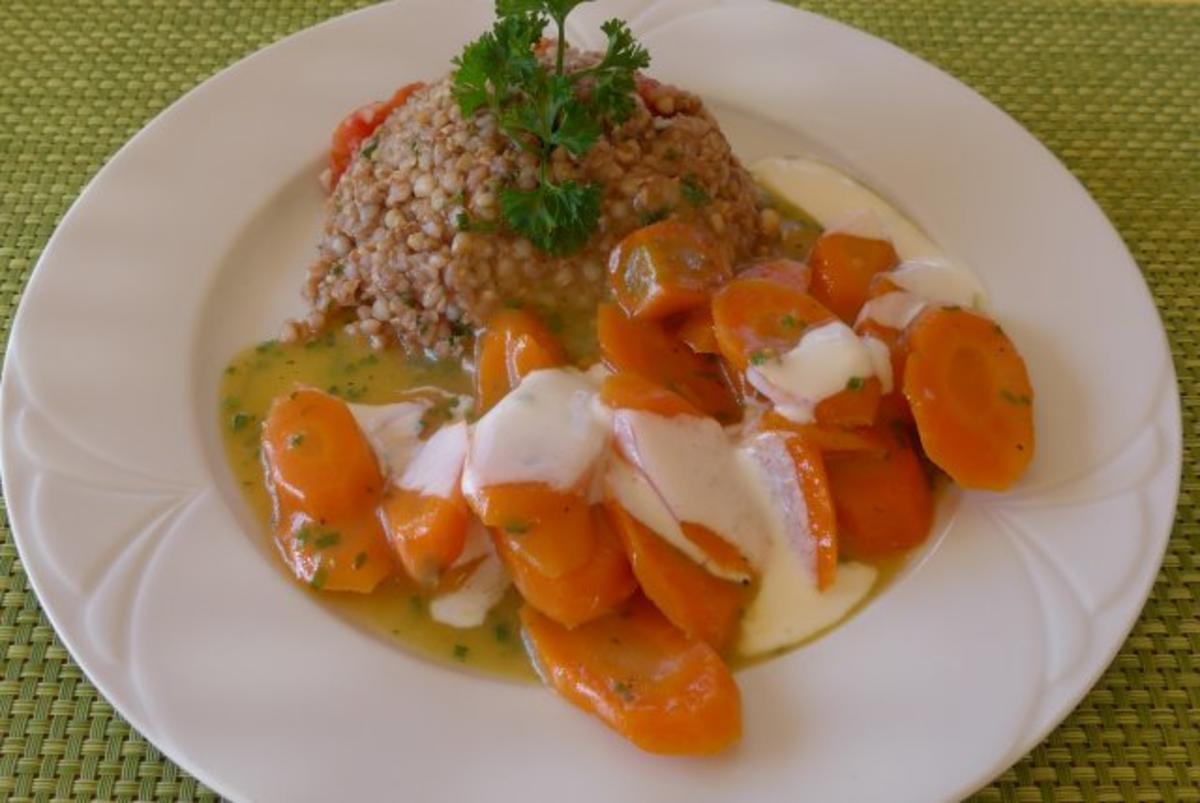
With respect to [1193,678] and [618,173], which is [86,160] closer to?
[618,173]

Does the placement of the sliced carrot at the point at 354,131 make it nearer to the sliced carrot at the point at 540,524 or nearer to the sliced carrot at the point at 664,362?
the sliced carrot at the point at 664,362

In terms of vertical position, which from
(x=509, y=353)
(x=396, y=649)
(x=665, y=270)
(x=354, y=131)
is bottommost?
(x=396, y=649)

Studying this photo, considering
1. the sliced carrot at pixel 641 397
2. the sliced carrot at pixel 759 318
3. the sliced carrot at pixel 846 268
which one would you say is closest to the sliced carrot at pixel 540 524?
the sliced carrot at pixel 641 397

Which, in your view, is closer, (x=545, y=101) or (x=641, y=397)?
(x=641, y=397)

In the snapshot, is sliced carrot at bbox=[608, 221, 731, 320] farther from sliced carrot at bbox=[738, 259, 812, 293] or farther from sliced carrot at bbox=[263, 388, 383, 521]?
sliced carrot at bbox=[263, 388, 383, 521]

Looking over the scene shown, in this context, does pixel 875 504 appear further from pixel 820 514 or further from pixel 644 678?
pixel 644 678

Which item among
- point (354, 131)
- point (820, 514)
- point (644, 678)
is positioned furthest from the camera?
point (354, 131)

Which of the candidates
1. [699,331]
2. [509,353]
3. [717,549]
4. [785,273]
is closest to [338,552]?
[509,353]

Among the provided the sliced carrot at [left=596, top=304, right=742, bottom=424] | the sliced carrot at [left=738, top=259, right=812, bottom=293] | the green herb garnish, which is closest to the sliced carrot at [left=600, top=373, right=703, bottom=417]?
the sliced carrot at [left=596, top=304, right=742, bottom=424]
